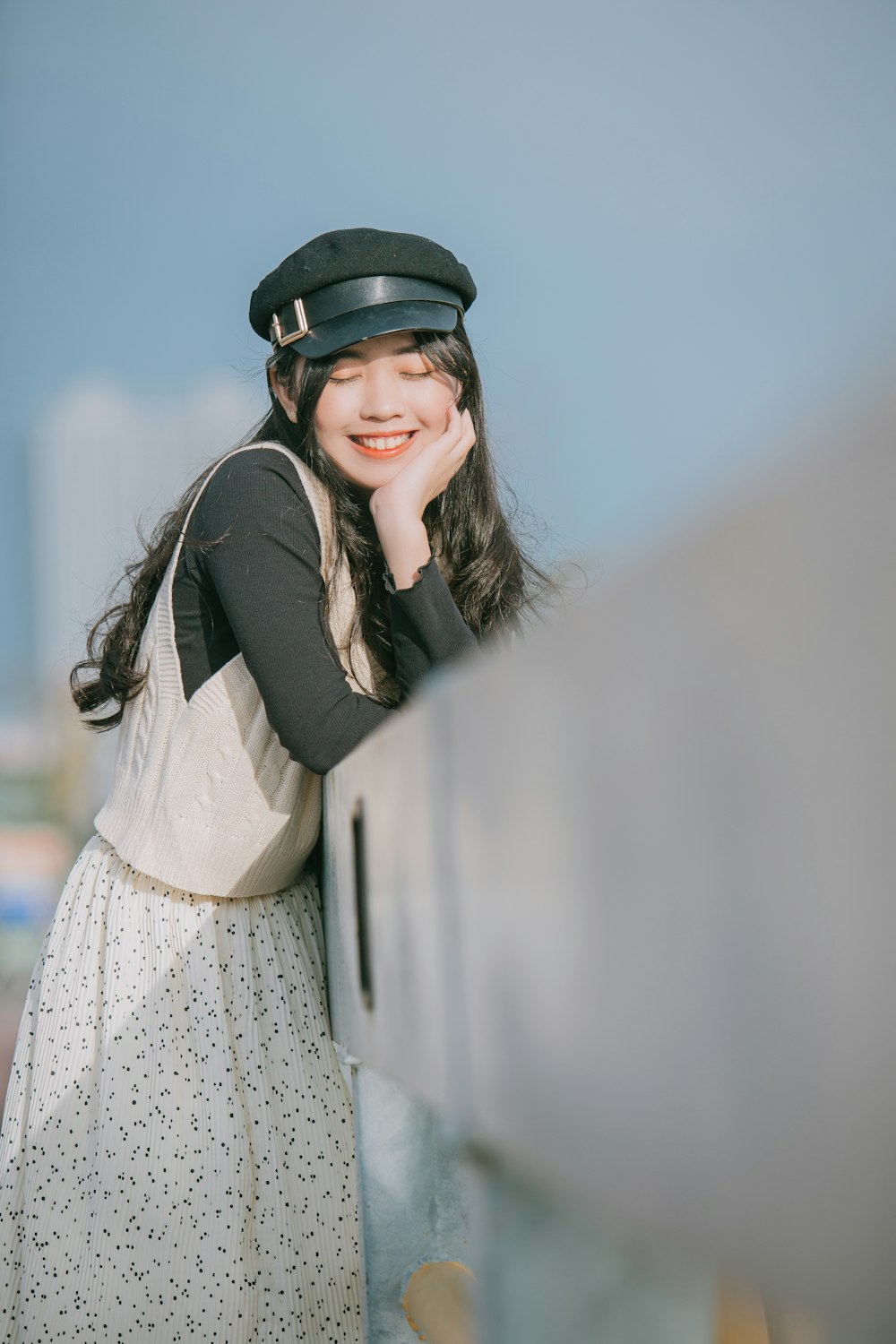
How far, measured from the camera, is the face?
1.35 meters

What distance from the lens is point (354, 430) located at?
136 cm

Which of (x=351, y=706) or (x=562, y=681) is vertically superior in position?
(x=562, y=681)

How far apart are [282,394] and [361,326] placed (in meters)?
0.15

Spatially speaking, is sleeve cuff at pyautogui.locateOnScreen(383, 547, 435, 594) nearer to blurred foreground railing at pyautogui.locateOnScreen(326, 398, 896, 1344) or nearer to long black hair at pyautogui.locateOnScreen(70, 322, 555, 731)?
long black hair at pyautogui.locateOnScreen(70, 322, 555, 731)

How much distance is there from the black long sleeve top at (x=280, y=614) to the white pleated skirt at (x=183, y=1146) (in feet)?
0.83

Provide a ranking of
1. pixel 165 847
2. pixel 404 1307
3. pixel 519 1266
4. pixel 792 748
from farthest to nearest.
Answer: pixel 165 847, pixel 404 1307, pixel 519 1266, pixel 792 748

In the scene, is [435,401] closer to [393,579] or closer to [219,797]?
[393,579]

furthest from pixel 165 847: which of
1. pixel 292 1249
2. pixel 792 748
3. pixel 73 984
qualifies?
pixel 792 748

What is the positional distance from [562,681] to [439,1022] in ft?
0.72

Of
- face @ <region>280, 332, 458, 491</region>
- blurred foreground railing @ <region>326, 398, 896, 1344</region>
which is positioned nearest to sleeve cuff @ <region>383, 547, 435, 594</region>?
face @ <region>280, 332, 458, 491</region>

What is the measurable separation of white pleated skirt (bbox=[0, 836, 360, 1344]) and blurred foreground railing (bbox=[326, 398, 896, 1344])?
71cm

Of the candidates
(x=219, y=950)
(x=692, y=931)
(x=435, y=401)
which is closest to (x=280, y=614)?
(x=219, y=950)

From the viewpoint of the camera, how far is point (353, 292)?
4.37ft

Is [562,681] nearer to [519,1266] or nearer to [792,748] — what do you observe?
[792,748]
